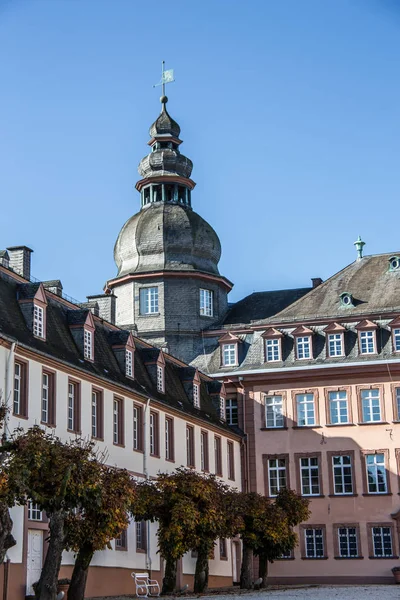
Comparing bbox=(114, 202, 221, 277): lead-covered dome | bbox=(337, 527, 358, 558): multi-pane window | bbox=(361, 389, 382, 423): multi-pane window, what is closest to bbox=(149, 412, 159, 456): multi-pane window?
bbox=(337, 527, 358, 558): multi-pane window

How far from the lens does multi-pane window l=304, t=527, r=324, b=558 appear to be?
4991 centimetres

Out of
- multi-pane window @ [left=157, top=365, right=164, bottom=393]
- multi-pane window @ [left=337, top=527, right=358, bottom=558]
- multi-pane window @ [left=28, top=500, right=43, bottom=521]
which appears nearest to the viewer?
multi-pane window @ [left=28, top=500, right=43, bottom=521]

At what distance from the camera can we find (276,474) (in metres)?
51.7

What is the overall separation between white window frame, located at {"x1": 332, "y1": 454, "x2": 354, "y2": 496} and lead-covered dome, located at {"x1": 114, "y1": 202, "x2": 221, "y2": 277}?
14.2 metres

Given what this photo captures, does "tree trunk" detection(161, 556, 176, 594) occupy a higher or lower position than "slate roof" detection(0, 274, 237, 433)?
lower

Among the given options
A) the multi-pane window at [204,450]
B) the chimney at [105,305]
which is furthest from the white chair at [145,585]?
the chimney at [105,305]

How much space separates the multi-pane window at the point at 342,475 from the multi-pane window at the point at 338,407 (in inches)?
70.8

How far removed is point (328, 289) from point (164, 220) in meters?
10.4

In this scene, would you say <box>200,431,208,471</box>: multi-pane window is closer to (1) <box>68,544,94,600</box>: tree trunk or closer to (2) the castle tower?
(2) the castle tower

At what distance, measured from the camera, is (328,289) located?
56.0 meters

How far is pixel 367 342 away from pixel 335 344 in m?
1.62

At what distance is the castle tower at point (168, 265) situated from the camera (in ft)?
188

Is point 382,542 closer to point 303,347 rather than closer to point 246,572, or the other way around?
point 303,347

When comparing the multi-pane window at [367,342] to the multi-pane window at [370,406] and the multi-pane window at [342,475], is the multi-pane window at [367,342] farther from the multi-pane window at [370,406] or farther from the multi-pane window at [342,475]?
the multi-pane window at [342,475]
